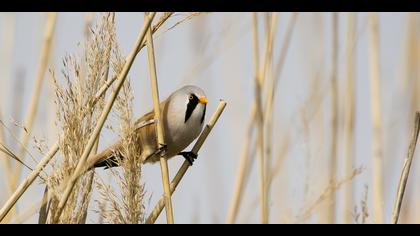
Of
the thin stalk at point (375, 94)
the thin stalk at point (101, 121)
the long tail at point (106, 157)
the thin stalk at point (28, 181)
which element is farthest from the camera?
the thin stalk at point (375, 94)

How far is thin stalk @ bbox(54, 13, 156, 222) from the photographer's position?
4.39 ft

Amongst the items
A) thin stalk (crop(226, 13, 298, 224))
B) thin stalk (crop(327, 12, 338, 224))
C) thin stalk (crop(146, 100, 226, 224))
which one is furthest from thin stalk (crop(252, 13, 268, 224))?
thin stalk (crop(327, 12, 338, 224))

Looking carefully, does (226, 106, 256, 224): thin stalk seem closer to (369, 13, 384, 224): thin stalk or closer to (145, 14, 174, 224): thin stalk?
(369, 13, 384, 224): thin stalk

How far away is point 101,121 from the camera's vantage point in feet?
4.70

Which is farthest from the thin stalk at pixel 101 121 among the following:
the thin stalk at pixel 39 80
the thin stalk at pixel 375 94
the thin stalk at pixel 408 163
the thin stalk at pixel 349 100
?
the thin stalk at pixel 349 100

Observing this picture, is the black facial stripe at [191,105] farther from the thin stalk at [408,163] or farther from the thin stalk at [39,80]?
the thin stalk at [408,163]

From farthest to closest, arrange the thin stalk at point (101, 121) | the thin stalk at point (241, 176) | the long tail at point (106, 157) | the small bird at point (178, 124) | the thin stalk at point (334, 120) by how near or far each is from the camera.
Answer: the thin stalk at point (334, 120) < the small bird at point (178, 124) < the thin stalk at point (241, 176) < the long tail at point (106, 157) < the thin stalk at point (101, 121)

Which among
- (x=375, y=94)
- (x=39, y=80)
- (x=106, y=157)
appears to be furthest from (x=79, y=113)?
(x=375, y=94)

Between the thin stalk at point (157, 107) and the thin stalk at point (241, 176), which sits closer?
the thin stalk at point (157, 107)

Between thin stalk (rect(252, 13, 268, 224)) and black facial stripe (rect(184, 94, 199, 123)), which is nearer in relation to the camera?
thin stalk (rect(252, 13, 268, 224))

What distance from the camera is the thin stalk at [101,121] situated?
4.39 ft
